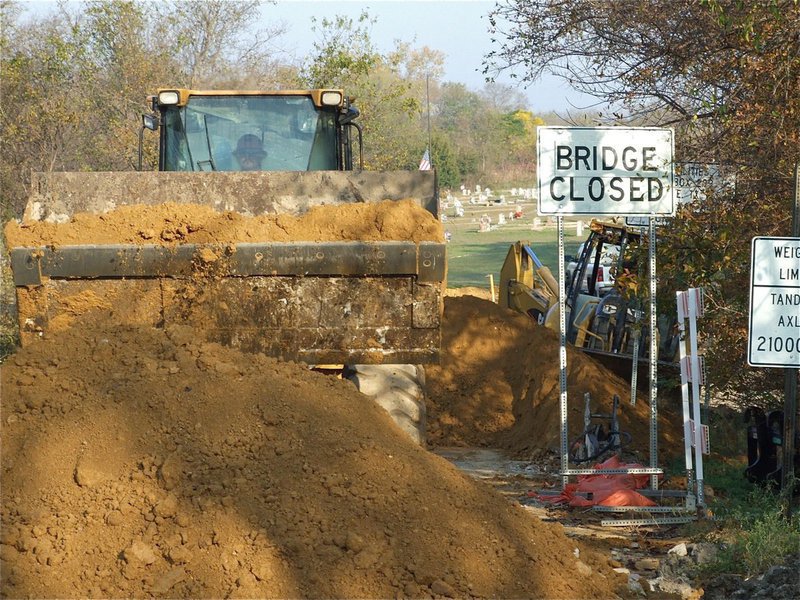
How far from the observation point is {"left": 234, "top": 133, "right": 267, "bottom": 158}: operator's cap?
10523 mm

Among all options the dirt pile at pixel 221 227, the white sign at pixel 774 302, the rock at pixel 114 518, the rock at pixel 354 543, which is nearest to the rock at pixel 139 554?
the rock at pixel 114 518

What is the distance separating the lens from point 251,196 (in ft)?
26.9

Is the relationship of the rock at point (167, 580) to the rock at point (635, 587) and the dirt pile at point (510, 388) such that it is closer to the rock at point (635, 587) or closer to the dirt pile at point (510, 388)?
the rock at point (635, 587)

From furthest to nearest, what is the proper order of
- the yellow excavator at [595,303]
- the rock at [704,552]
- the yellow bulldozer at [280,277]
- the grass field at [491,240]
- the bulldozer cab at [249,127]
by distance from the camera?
1. the grass field at [491,240]
2. the yellow excavator at [595,303]
3. the bulldozer cab at [249,127]
4. the yellow bulldozer at [280,277]
5. the rock at [704,552]

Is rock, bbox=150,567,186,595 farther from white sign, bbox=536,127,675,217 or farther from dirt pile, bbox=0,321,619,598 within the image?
white sign, bbox=536,127,675,217

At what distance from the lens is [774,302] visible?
22.5 ft

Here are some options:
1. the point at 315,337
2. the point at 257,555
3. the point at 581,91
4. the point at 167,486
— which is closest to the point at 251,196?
the point at 315,337

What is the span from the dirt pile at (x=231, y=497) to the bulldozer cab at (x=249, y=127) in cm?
404

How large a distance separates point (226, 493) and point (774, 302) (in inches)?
144

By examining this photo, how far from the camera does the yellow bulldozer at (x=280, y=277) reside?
25.0 feet

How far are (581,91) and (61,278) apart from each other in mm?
6049

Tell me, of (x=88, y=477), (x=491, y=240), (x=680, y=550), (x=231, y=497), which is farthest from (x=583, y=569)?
(x=491, y=240)

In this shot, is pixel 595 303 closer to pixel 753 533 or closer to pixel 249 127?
pixel 249 127

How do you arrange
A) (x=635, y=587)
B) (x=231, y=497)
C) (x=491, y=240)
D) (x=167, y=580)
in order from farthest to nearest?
(x=491, y=240), (x=635, y=587), (x=231, y=497), (x=167, y=580)
